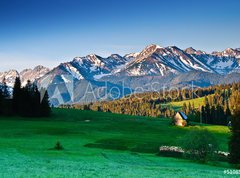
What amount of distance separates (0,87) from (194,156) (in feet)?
288

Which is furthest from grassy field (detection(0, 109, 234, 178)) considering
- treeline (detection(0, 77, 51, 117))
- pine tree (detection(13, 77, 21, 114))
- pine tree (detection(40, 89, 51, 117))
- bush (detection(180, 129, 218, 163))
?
pine tree (detection(13, 77, 21, 114))

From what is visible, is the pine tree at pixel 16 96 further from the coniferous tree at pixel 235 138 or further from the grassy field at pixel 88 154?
the coniferous tree at pixel 235 138

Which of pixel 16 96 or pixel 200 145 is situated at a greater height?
pixel 16 96

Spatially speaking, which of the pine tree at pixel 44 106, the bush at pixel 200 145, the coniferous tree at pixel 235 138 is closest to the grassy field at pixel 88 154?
the coniferous tree at pixel 235 138

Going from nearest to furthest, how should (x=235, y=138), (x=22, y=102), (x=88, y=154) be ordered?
(x=88, y=154) < (x=235, y=138) < (x=22, y=102)

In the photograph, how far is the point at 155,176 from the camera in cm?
3278

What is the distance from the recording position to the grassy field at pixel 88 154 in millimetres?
35041

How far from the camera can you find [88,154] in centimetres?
5650

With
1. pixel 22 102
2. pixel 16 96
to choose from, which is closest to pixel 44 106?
pixel 22 102

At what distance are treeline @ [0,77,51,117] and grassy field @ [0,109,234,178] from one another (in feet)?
21.7

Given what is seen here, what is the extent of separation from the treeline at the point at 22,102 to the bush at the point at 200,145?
80502 mm

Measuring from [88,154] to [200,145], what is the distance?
18.4 meters

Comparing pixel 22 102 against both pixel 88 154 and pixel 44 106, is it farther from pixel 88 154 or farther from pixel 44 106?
pixel 88 154

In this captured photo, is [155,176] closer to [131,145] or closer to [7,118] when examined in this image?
[131,145]
